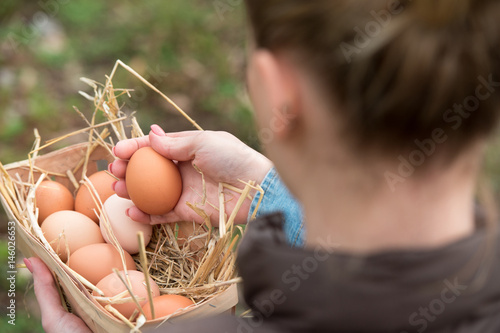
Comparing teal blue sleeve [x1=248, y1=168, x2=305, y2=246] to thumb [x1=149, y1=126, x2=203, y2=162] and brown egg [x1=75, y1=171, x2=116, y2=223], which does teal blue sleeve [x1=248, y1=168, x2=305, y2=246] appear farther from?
brown egg [x1=75, y1=171, x2=116, y2=223]

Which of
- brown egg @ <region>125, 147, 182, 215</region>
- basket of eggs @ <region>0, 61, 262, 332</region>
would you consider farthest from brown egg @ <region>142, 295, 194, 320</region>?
brown egg @ <region>125, 147, 182, 215</region>

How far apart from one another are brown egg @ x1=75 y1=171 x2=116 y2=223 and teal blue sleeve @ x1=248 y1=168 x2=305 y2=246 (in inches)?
19.5

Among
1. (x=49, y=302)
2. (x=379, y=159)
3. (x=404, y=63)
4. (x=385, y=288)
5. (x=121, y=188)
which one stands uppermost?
(x=404, y=63)

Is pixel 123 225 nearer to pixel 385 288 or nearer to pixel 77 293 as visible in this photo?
pixel 77 293

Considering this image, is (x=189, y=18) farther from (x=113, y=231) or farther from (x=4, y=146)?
(x=113, y=231)

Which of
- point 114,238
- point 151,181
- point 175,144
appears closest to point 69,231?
point 114,238

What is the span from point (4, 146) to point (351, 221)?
2.51 meters

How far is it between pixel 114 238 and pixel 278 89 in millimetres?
1040

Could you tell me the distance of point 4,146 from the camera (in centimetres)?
296

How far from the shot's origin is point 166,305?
155cm

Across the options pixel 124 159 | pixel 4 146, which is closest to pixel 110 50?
pixel 4 146

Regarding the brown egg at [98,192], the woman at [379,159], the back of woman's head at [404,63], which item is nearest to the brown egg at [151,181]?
the brown egg at [98,192]

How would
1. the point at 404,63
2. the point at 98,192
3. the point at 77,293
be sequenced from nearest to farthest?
the point at 404,63 < the point at 77,293 < the point at 98,192

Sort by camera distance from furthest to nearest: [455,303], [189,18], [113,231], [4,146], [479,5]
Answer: [189,18] → [4,146] → [113,231] → [455,303] → [479,5]
